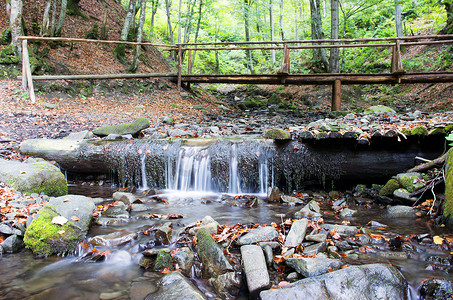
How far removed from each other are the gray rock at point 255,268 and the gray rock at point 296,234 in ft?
1.57

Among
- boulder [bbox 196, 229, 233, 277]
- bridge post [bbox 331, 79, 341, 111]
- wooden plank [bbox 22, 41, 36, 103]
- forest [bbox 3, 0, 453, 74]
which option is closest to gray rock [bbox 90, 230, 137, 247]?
boulder [bbox 196, 229, 233, 277]

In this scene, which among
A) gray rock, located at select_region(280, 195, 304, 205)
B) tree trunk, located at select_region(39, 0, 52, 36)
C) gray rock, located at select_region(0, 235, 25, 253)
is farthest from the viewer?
tree trunk, located at select_region(39, 0, 52, 36)

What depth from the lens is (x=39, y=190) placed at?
489cm

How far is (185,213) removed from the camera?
16.0 ft

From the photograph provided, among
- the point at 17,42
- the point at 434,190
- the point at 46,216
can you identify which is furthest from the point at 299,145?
the point at 17,42

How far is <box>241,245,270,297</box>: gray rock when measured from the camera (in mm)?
2578

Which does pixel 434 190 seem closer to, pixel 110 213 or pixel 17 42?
pixel 110 213

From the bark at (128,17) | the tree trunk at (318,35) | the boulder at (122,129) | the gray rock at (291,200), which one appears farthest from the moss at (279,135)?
the tree trunk at (318,35)

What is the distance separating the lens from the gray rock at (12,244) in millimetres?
3285

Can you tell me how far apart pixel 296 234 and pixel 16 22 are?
1302 cm

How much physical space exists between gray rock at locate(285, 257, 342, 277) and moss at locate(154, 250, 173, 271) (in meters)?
1.22

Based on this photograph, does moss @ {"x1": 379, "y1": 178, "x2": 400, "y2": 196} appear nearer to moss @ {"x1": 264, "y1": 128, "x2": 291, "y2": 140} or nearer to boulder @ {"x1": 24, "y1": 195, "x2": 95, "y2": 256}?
moss @ {"x1": 264, "y1": 128, "x2": 291, "y2": 140}

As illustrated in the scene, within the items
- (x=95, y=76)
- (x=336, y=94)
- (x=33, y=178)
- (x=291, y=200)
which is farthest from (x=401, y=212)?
(x=95, y=76)

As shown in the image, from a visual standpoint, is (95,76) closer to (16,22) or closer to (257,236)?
(16,22)
